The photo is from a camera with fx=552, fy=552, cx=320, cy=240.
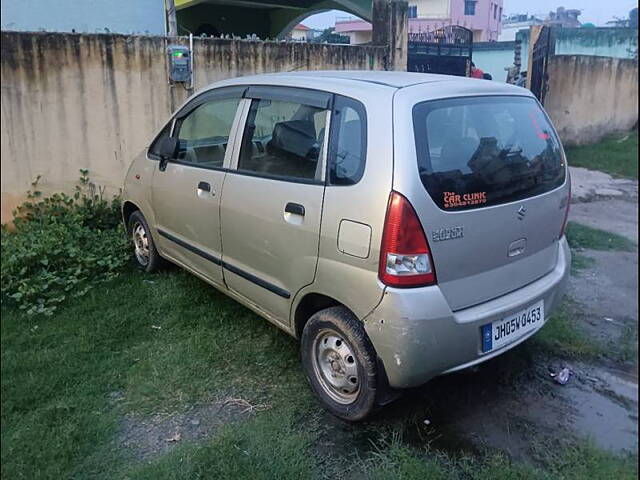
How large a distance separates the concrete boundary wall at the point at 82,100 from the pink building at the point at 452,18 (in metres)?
2.48

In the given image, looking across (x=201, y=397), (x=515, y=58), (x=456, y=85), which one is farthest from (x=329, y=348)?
(x=515, y=58)

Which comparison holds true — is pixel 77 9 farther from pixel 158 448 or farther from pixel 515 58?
pixel 515 58

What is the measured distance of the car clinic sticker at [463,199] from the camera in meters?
2.46

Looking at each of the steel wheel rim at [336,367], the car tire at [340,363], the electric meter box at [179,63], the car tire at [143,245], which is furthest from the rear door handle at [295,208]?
the electric meter box at [179,63]

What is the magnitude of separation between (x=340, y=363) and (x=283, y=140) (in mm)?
1272

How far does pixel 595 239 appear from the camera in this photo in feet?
18.1

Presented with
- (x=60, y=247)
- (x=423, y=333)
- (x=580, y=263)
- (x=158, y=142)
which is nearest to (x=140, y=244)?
(x=60, y=247)

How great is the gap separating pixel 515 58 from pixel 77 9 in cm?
861

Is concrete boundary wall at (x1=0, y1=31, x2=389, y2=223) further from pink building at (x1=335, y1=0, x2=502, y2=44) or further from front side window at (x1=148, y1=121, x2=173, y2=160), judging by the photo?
pink building at (x1=335, y1=0, x2=502, y2=44)

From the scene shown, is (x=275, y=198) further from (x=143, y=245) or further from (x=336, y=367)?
(x=143, y=245)

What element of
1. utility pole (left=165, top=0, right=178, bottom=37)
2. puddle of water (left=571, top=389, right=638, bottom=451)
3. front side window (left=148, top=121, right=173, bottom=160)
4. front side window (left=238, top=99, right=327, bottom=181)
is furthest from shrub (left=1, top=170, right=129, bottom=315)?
puddle of water (left=571, top=389, right=638, bottom=451)

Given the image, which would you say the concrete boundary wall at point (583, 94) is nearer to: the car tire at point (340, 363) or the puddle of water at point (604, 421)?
the puddle of water at point (604, 421)

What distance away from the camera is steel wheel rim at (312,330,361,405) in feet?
9.05

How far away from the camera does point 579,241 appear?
5473mm
